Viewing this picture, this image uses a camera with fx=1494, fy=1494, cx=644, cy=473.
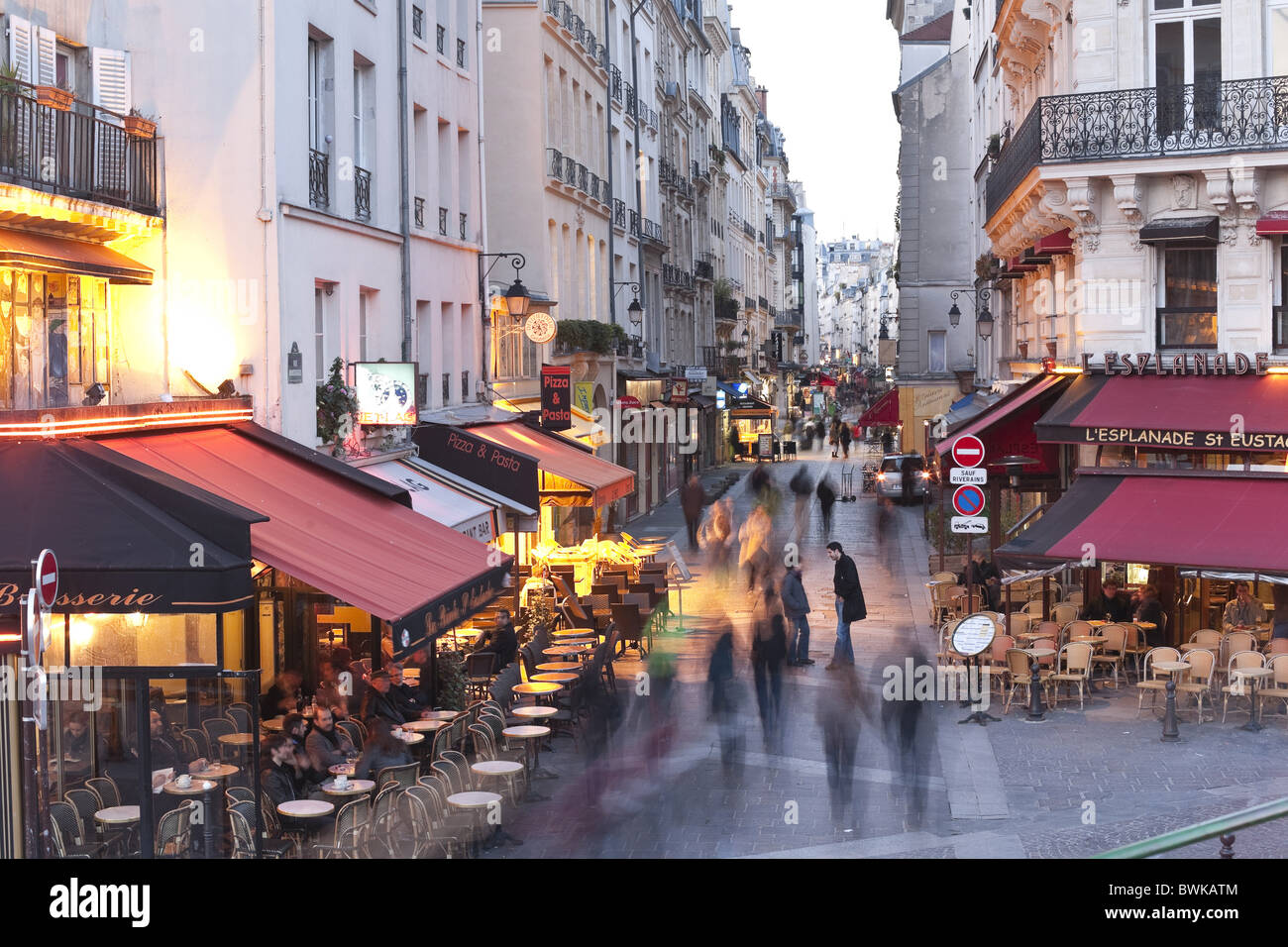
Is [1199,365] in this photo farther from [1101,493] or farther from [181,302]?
[181,302]

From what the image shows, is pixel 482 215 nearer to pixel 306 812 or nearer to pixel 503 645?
pixel 503 645

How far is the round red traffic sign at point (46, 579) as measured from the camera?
9000 mm

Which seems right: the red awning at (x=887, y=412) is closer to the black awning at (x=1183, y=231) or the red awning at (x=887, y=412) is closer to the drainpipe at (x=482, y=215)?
the drainpipe at (x=482, y=215)

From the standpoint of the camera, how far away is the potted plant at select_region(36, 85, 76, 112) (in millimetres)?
12484

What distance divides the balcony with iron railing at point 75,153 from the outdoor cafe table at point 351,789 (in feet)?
17.9

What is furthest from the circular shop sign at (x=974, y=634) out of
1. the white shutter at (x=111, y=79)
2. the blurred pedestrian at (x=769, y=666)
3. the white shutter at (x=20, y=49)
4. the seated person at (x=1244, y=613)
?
the white shutter at (x=20, y=49)

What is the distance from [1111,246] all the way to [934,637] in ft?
20.6

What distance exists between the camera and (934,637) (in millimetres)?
22578

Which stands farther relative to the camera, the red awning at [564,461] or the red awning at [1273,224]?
the red awning at [564,461]

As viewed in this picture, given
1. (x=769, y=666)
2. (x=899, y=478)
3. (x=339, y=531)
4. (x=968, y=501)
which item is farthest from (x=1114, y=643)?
(x=899, y=478)

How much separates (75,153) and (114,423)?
98.9 inches

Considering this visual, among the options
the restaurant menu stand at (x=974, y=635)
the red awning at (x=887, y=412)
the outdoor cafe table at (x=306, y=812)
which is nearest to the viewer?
the outdoor cafe table at (x=306, y=812)

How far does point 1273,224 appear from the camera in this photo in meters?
19.3
